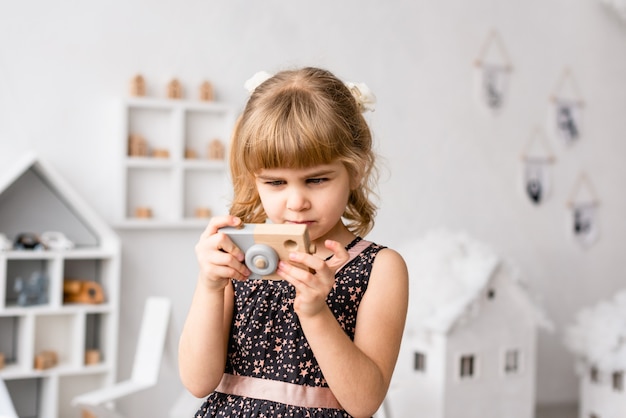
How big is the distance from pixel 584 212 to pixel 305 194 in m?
2.15

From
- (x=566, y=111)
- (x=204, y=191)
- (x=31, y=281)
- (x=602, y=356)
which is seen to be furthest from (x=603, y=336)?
(x=31, y=281)

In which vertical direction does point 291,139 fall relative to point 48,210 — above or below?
above

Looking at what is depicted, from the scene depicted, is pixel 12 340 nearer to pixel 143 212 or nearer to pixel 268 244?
pixel 143 212

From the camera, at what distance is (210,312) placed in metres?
0.82

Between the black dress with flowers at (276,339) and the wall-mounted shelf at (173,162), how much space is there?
43.1 inches

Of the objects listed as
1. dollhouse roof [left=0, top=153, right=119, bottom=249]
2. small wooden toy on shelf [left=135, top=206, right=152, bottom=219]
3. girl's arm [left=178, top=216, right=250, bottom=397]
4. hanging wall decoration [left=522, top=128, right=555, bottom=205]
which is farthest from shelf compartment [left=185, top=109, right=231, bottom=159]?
girl's arm [left=178, top=216, right=250, bottom=397]

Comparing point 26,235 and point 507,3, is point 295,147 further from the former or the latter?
point 507,3

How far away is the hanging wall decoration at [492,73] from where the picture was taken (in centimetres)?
249

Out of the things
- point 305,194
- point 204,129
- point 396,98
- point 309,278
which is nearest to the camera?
point 309,278

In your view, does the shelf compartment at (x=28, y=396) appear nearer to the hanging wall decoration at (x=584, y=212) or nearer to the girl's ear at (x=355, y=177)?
the girl's ear at (x=355, y=177)

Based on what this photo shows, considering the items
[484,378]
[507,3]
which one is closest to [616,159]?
[507,3]

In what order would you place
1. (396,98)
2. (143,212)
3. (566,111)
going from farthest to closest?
(566,111) < (396,98) < (143,212)

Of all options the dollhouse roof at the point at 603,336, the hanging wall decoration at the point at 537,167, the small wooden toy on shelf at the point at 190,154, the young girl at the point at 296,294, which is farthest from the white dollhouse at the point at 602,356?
the young girl at the point at 296,294

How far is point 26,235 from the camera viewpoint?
179 cm
